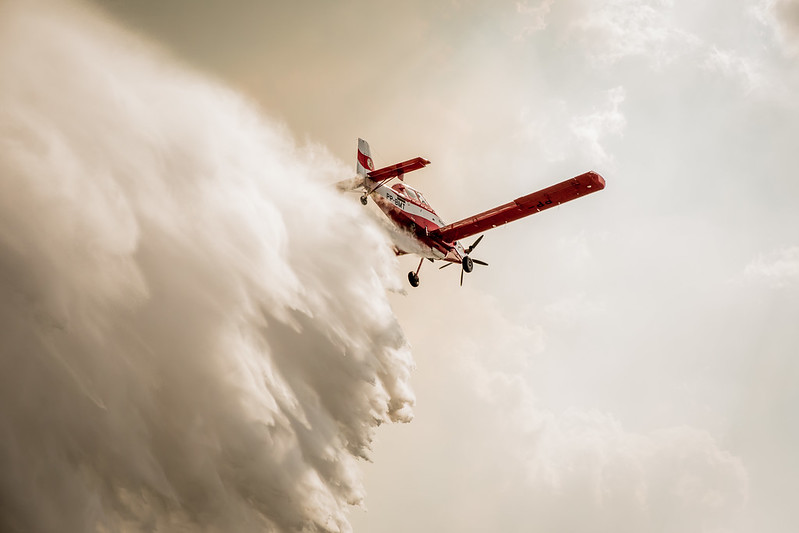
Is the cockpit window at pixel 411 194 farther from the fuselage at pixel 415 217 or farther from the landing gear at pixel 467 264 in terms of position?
the landing gear at pixel 467 264

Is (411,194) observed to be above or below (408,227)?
above

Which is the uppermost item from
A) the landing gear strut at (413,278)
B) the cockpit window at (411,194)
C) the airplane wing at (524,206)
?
the airplane wing at (524,206)

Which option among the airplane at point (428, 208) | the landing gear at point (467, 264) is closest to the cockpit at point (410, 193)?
the airplane at point (428, 208)

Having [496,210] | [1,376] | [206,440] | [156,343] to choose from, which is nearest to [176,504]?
[206,440]

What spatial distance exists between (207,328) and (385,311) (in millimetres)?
7745

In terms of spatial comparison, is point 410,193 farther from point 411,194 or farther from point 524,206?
point 524,206

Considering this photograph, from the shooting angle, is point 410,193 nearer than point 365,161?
No

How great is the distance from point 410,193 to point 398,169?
10.1 ft

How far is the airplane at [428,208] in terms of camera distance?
29.4 meters

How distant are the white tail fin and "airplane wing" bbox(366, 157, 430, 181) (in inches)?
22.7

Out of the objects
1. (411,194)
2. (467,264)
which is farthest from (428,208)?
(467,264)

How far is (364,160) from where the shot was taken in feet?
98.9

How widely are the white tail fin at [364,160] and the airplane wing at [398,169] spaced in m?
0.58

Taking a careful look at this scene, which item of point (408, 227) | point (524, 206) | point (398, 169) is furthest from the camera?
point (524, 206)
